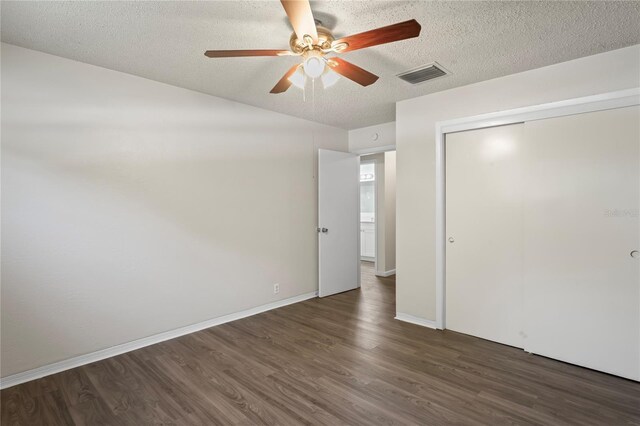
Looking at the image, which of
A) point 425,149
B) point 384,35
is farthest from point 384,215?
point 384,35

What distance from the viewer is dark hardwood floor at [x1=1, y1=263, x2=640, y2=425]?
6.52 feet

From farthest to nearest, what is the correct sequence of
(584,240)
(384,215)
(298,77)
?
1. (384,215)
2. (584,240)
3. (298,77)

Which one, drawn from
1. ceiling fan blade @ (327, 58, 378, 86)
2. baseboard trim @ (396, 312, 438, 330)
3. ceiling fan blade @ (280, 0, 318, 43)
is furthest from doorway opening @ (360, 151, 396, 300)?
ceiling fan blade @ (280, 0, 318, 43)

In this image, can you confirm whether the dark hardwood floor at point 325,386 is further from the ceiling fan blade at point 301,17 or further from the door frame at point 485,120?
the ceiling fan blade at point 301,17

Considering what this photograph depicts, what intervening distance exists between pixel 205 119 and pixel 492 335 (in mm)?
3668

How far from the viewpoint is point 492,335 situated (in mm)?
3057

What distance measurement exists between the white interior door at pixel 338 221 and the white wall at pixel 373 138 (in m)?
0.19

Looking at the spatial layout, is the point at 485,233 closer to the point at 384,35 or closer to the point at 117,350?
the point at 384,35

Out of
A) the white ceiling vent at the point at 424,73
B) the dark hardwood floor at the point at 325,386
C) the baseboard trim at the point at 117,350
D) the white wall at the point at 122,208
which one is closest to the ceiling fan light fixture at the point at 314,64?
the white ceiling vent at the point at 424,73

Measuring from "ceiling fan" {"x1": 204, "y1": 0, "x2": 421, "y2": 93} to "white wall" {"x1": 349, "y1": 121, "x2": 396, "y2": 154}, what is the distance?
2.41 meters

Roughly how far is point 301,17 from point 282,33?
1.98 feet

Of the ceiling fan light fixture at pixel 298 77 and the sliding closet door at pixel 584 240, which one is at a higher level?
the ceiling fan light fixture at pixel 298 77

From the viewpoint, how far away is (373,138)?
4.79 m

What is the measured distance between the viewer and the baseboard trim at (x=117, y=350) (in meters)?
2.36
